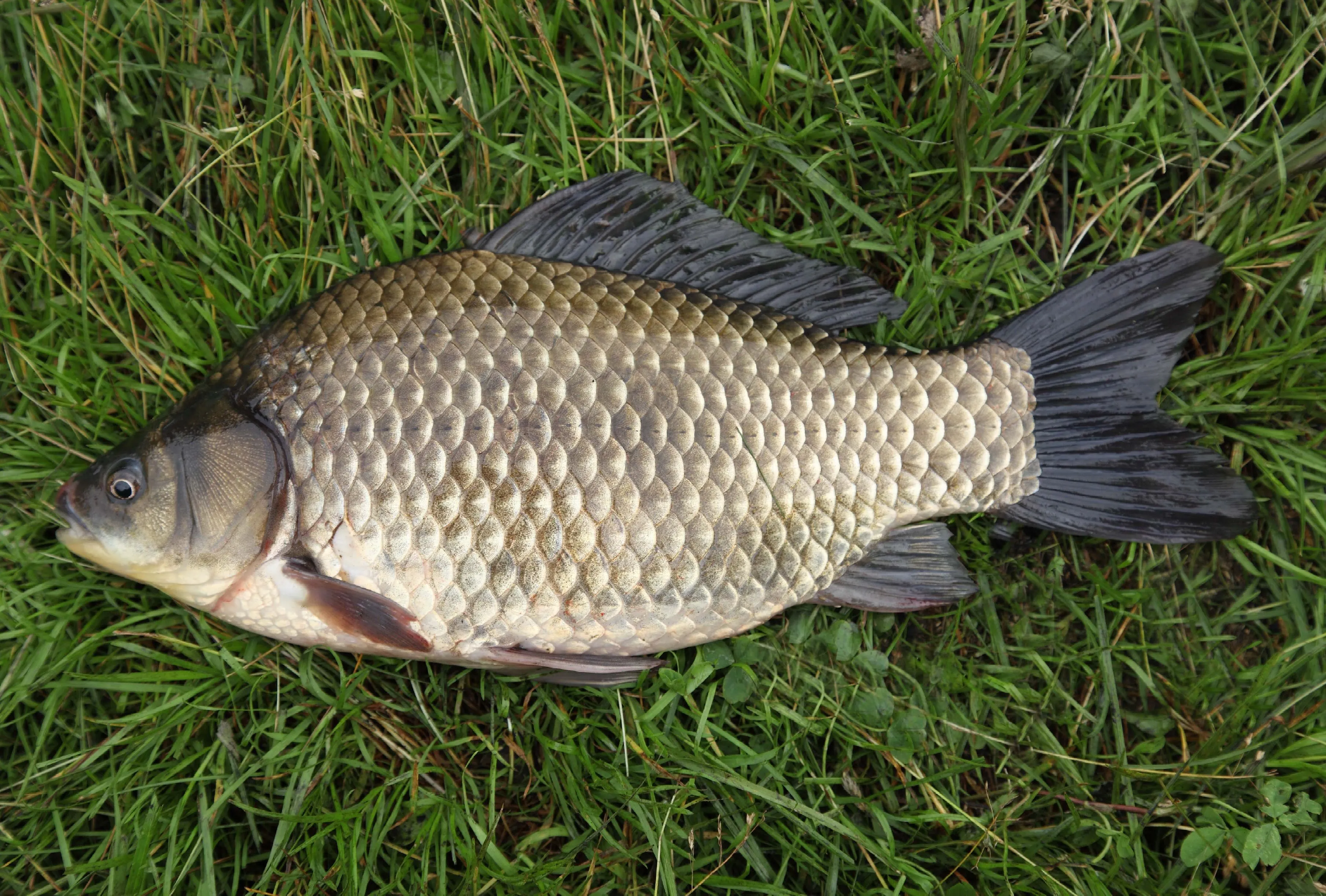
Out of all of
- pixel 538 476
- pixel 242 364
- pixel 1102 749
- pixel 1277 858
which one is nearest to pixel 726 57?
pixel 538 476

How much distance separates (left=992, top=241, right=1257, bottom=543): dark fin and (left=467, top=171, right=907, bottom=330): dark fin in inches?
18.2

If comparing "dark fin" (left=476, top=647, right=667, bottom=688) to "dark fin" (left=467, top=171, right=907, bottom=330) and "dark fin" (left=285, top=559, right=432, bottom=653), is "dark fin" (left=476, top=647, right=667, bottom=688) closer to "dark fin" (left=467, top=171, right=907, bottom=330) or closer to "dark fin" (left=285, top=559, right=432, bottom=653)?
"dark fin" (left=285, top=559, right=432, bottom=653)

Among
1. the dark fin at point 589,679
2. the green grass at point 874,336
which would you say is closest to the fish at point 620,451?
the dark fin at point 589,679

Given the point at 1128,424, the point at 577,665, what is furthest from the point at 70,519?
the point at 1128,424

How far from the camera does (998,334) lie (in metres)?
2.06

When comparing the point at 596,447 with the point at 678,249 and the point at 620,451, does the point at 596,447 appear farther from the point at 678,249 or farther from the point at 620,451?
the point at 678,249

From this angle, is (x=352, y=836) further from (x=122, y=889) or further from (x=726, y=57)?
(x=726, y=57)

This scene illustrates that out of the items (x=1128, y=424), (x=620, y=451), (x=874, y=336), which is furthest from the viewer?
(x=874, y=336)

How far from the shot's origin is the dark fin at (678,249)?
206 cm

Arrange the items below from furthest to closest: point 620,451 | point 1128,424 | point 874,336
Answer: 1. point 874,336
2. point 1128,424
3. point 620,451

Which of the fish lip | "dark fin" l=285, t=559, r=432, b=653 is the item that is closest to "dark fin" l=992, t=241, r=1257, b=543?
"dark fin" l=285, t=559, r=432, b=653

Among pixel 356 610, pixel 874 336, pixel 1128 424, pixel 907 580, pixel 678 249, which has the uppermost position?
pixel 678 249

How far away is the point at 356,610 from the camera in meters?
1.85

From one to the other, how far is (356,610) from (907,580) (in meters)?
1.32
